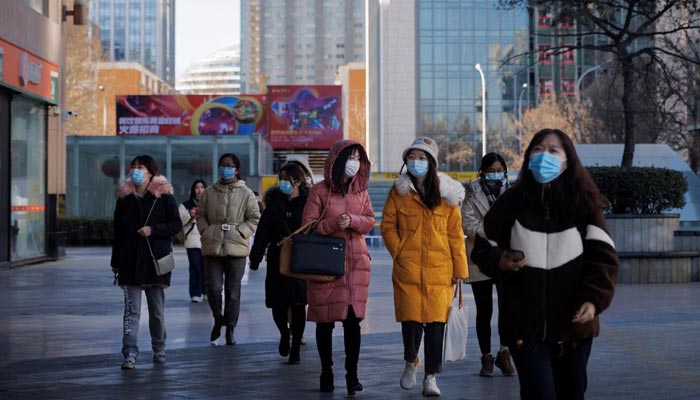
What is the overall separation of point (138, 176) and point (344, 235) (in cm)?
248

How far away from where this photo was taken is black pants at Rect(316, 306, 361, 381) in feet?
30.6

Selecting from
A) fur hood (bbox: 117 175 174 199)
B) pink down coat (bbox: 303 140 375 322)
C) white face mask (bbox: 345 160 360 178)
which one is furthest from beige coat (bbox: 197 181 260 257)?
white face mask (bbox: 345 160 360 178)

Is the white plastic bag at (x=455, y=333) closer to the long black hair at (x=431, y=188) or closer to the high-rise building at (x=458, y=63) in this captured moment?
the long black hair at (x=431, y=188)

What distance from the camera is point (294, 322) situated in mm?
11445

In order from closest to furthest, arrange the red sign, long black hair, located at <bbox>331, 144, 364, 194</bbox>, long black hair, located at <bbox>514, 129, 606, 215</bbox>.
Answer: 1. long black hair, located at <bbox>514, 129, 606, 215</bbox>
2. long black hair, located at <bbox>331, 144, 364, 194</bbox>
3. the red sign

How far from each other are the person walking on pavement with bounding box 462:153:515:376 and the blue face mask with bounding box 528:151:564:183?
449cm

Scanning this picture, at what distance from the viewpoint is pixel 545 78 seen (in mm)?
102875

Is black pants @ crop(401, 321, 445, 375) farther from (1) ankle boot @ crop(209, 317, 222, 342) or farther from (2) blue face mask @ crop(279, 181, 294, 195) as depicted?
(1) ankle boot @ crop(209, 317, 222, 342)

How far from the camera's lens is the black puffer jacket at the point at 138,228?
11141 millimetres

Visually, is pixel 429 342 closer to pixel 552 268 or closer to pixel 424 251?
pixel 424 251

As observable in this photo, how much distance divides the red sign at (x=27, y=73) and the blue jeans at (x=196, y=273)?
835cm

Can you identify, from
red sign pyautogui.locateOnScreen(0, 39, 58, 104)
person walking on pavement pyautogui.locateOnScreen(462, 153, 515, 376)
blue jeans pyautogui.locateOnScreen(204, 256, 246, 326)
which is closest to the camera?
person walking on pavement pyautogui.locateOnScreen(462, 153, 515, 376)

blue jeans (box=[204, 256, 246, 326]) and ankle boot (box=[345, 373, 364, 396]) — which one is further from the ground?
blue jeans (box=[204, 256, 246, 326])

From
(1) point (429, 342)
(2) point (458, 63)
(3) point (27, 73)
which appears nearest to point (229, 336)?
A: (1) point (429, 342)
